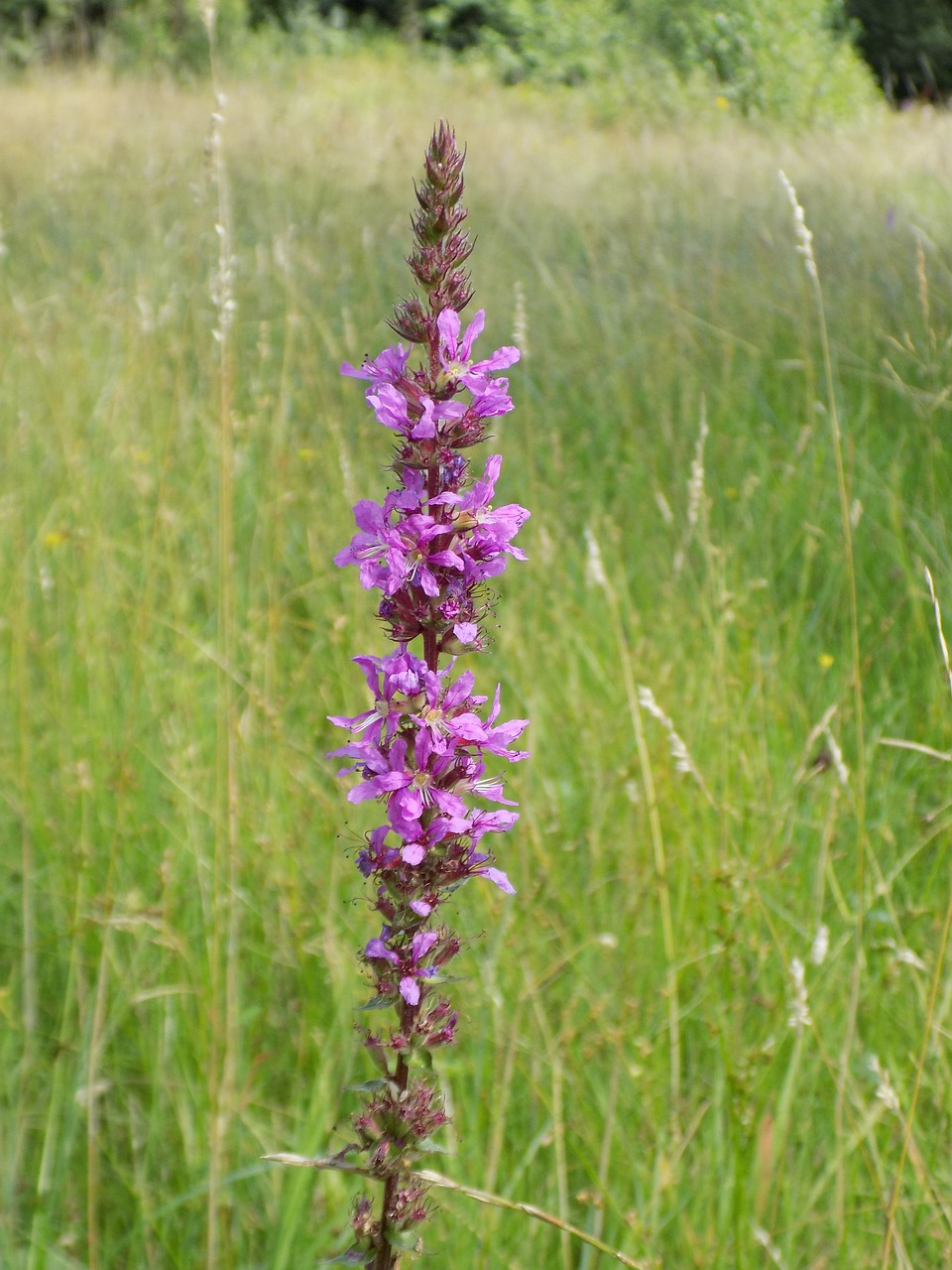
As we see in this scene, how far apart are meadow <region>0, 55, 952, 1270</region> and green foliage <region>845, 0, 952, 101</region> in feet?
65.2

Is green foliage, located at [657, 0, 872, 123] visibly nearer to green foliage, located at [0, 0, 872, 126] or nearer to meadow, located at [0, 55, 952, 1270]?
green foliage, located at [0, 0, 872, 126]

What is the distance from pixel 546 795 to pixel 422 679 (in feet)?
5.88

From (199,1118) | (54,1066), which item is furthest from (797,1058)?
(54,1066)

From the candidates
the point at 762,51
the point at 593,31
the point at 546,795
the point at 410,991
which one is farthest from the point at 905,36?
the point at 410,991

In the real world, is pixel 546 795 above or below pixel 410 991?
below

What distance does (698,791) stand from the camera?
2.70 metres

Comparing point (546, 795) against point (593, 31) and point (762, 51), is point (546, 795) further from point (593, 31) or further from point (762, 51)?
point (593, 31)

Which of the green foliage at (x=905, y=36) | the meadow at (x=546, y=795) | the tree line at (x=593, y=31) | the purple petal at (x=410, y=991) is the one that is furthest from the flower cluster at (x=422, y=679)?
the green foliage at (x=905, y=36)

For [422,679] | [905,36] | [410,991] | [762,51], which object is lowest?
[410,991]

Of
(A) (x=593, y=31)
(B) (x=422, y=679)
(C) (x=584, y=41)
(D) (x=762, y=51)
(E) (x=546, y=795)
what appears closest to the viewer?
(B) (x=422, y=679)

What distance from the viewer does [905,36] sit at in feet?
76.0

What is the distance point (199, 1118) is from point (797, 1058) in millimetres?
1114

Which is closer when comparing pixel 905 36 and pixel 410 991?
pixel 410 991

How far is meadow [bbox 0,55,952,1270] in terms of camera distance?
1.98m
